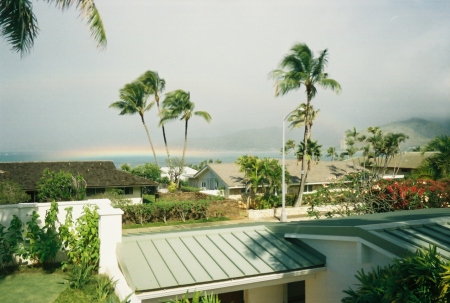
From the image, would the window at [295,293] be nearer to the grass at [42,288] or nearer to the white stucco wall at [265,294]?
the white stucco wall at [265,294]

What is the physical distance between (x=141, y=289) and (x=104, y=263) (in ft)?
6.86

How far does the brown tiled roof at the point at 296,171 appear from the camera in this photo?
1524 inches

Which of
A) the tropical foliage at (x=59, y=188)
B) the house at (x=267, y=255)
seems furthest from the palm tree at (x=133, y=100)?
the house at (x=267, y=255)

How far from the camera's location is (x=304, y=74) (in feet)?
106

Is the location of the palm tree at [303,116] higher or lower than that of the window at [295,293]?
higher

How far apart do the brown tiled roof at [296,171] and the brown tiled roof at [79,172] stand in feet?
27.6

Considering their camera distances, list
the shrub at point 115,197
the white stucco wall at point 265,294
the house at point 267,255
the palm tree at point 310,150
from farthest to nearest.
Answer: the palm tree at point 310,150 < the shrub at point 115,197 < the white stucco wall at point 265,294 < the house at point 267,255

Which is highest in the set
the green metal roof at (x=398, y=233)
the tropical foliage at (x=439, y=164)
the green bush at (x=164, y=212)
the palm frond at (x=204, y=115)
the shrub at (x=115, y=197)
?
the palm frond at (x=204, y=115)

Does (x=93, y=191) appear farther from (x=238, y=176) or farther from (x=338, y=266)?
(x=338, y=266)

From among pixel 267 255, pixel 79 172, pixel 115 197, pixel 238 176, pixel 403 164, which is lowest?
pixel 115 197

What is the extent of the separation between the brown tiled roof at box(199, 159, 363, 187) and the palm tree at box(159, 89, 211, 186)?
19.2 ft

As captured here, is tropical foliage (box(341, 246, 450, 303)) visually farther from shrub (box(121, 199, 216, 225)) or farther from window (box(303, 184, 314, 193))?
window (box(303, 184, 314, 193))

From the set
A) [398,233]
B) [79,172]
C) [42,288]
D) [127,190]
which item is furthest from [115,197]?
[398,233]

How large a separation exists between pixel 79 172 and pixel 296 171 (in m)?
23.7
